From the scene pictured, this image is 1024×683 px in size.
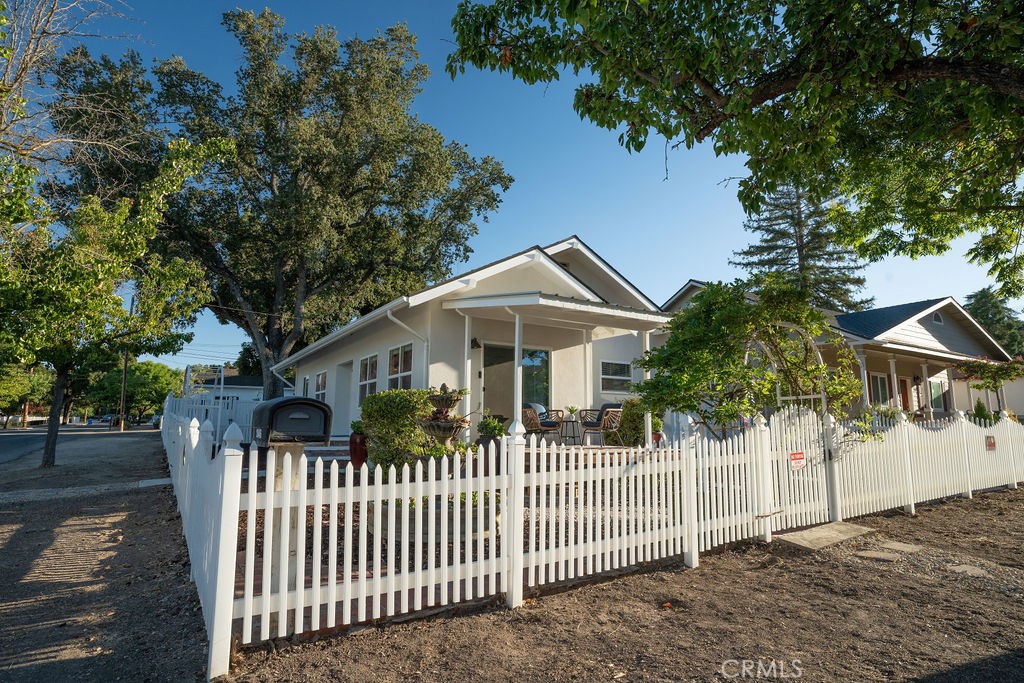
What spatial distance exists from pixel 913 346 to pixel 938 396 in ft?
28.7

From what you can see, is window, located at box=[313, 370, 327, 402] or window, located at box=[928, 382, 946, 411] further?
window, located at box=[928, 382, 946, 411]

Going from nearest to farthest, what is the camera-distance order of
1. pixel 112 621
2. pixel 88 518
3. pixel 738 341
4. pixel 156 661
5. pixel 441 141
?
1. pixel 156 661
2. pixel 112 621
3. pixel 738 341
4. pixel 88 518
5. pixel 441 141

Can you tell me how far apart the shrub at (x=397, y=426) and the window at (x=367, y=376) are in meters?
5.46

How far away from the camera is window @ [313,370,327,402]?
19.0m

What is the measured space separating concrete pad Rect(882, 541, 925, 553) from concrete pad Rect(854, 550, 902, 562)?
0.23 metres

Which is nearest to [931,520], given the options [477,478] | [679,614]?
[679,614]

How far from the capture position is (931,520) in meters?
7.59

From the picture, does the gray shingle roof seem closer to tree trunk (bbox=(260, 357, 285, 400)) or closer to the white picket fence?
the white picket fence

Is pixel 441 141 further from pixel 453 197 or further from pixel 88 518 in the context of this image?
pixel 88 518

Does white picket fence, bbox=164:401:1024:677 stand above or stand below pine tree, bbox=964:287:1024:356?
below

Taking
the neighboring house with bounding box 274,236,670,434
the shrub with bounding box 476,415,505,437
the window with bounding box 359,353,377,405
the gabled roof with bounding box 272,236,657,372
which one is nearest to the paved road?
the window with bounding box 359,353,377,405

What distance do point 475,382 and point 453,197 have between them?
18.7 meters

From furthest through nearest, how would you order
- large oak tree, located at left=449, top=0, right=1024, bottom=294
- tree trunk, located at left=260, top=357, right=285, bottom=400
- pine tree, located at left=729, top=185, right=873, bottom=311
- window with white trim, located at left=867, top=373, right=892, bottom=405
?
pine tree, located at left=729, top=185, right=873, bottom=311
tree trunk, located at left=260, top=357, right=285, bottom=400
window with white trim, located at left=867, top=373, right=892, bottom=405
large oak tree, located at left=449, top=0, right=1024, bottom=294

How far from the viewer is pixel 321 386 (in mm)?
19484
